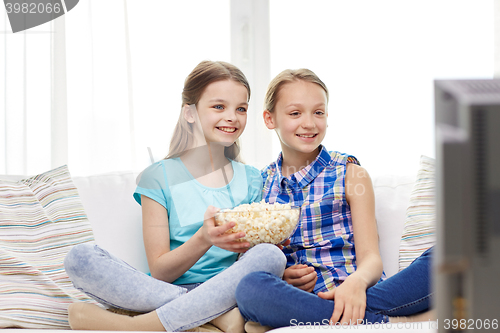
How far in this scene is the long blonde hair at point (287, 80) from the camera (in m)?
1.17

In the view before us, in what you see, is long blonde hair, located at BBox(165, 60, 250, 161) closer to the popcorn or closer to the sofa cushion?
the sofa cushion

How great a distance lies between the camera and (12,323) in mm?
810

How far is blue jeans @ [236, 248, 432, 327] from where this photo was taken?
2.43ft

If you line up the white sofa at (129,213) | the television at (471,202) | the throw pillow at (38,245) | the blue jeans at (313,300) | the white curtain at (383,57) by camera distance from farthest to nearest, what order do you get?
the white curtain at (383,57), the white sofa at (129,213), the throw pillow at (38,245), the blue jeans at (313,300), the television at (471,202)

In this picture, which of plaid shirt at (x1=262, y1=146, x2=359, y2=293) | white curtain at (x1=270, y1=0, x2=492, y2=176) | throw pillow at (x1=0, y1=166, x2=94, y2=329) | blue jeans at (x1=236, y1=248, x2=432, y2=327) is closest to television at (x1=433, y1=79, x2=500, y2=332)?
blue jeans at (x1=236, y1=248, x2=432, y2=327)

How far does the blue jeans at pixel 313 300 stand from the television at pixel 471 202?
1.69ft

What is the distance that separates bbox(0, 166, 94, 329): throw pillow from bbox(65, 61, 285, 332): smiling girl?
103 mm

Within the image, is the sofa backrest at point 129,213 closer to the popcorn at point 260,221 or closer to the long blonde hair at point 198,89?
the long blonde hair at point 198,89

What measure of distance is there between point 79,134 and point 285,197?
0.91 meters

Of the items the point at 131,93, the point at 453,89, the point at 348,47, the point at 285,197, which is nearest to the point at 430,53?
the point at 348,47

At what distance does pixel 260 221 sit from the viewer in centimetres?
84

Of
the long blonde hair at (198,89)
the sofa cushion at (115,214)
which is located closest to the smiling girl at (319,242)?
the long blonde hair at (198,89)

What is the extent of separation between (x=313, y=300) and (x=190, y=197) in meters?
0.47

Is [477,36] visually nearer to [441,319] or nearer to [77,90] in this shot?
[77,90]
